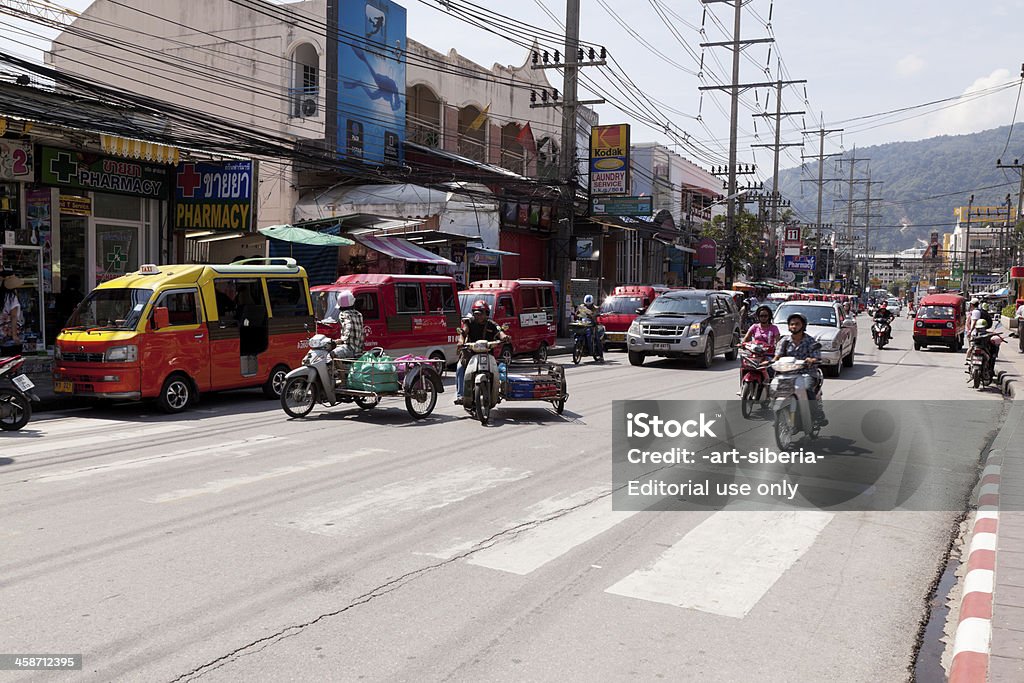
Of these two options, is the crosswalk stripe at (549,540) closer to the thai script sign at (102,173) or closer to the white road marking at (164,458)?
the white road marking at (164,458)

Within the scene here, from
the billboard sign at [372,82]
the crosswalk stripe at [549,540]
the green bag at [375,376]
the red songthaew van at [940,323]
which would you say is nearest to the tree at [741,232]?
the red songthaew van at [940,323]

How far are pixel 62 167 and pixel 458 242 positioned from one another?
12171 millimetres

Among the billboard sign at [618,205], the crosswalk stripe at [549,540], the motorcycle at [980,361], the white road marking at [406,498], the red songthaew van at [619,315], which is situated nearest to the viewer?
the crosswalk stripe at [549,540]

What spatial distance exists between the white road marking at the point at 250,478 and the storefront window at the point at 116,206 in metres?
13.1

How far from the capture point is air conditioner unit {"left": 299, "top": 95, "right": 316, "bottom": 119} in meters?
29.3

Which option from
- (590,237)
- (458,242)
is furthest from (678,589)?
(590,237)

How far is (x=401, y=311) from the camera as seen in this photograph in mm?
17297

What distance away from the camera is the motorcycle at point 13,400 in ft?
36.2

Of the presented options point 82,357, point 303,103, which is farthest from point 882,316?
point 82,357

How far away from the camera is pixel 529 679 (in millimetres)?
4078

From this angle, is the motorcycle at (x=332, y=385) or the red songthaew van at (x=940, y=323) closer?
the motorcycle at (x=332, y=385)

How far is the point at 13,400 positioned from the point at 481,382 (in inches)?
235

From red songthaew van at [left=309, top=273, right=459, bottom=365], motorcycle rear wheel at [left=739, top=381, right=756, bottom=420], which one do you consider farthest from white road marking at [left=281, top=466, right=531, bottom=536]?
red songthaew van at [left=309, top=273, right=459, bottom=365]

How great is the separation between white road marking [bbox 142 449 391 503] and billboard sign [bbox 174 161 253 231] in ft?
41.1
